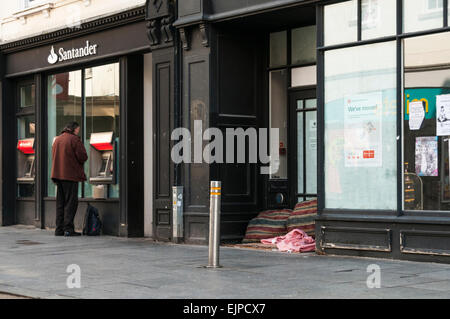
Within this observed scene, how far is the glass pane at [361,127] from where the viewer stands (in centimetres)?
962

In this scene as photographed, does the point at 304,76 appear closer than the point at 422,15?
No

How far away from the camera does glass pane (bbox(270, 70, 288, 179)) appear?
40.3 ft

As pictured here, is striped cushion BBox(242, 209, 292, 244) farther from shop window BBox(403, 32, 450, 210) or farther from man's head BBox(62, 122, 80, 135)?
man's head BBox(62, 122, 80, 135)

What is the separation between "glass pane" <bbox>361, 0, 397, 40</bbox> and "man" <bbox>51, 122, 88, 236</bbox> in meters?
6.08

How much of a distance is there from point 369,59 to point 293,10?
1.60m

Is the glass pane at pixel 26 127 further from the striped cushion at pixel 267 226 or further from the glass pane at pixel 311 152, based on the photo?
the glass pane at pixel 311 152

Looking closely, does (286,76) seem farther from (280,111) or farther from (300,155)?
(300,155)

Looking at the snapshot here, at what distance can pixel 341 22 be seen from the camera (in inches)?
399

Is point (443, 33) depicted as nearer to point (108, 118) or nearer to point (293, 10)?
point (293, 10)

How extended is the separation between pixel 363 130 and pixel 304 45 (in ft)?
8.42

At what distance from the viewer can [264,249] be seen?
433 inches

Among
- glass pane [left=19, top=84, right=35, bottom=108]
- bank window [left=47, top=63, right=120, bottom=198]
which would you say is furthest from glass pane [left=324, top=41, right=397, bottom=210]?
glass pane [left=19, top=84, right=35, bottom=108]

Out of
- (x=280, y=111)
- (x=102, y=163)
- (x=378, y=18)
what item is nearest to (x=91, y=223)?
(x=102, y=163)

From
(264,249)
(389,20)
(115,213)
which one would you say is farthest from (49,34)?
(389,20)
